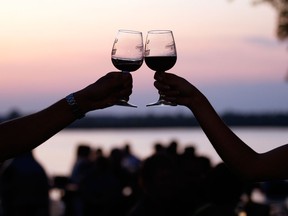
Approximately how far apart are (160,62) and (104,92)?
0.56m

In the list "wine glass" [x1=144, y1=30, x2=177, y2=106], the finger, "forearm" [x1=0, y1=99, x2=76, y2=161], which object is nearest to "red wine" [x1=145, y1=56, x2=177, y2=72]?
"wine glass" [x1=144, y1=30, x2=177, y2=106]

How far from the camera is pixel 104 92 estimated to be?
361 cm

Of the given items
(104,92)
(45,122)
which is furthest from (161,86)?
(45,122)

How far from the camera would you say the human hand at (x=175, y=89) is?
12.1 feet

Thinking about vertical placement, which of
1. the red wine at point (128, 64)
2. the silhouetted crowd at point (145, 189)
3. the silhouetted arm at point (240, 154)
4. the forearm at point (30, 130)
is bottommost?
the silhouetted crowd at point (145, 189)

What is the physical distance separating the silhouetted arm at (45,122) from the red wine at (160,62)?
469 millimetres

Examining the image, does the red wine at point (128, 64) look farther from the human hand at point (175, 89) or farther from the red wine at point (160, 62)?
the human hand at point (175, 89)

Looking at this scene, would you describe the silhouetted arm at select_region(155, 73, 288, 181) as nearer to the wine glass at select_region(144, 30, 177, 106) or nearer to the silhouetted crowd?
the wine glass at select_region(144, 30, 177, 106)

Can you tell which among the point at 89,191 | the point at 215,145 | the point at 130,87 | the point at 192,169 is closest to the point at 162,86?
the point at 130,87

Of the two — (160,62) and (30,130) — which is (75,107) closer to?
(30,130)

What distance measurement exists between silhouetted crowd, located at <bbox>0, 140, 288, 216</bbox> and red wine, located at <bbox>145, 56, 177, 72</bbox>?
1422 millimetres

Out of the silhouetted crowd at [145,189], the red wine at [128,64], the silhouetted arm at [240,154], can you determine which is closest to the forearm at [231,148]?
the silhouetted arm at [240,154]

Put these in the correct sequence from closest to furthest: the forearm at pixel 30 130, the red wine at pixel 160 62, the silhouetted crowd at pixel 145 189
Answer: the forearm at pixel 30 130 < the red wine at pixel 160 62 < the silhouetted crowd at pixel 145 189

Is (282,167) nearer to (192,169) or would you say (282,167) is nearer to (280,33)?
(192,169)
